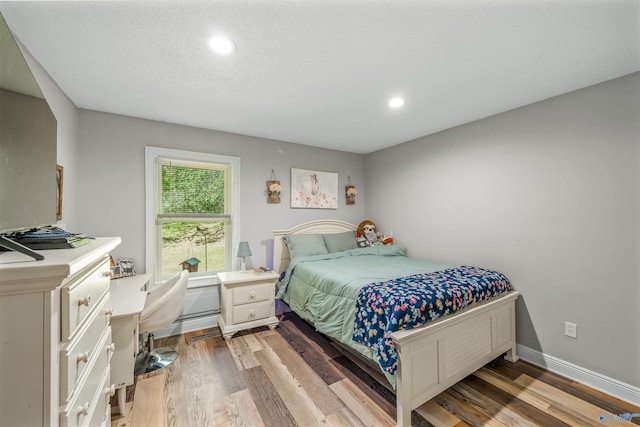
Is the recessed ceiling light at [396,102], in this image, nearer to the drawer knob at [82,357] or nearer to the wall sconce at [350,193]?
the wall sconce at [350,193]

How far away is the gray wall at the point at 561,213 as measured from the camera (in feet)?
6.36

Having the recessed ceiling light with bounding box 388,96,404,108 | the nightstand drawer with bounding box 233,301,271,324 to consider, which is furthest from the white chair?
the recessed ceiling light with bounding box 388,96,404,108

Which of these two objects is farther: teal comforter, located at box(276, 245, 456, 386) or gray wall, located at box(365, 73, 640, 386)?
teal comforter, located at box(276, 245, 456, 386)

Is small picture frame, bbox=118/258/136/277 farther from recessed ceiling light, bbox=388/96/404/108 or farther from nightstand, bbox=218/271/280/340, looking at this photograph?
recessed ceiling light, bbox=388/96/404/108

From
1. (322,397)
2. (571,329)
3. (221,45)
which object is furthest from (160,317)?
(571,329)

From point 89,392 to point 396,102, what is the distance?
272 cm

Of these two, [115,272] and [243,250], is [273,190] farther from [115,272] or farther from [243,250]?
[115,272]

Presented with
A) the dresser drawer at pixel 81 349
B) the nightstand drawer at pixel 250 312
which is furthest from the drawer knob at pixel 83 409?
the nightstand drawer at pixel 250 312

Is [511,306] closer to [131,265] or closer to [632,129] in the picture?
[632,129]

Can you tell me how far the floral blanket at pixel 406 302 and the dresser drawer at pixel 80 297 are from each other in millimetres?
1533

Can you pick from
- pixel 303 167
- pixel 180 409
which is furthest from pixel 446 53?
pixel 180 409

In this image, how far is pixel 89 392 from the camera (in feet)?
3.44

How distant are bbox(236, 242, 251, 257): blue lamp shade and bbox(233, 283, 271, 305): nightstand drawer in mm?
368

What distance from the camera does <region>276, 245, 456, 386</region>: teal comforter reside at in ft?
7.11
